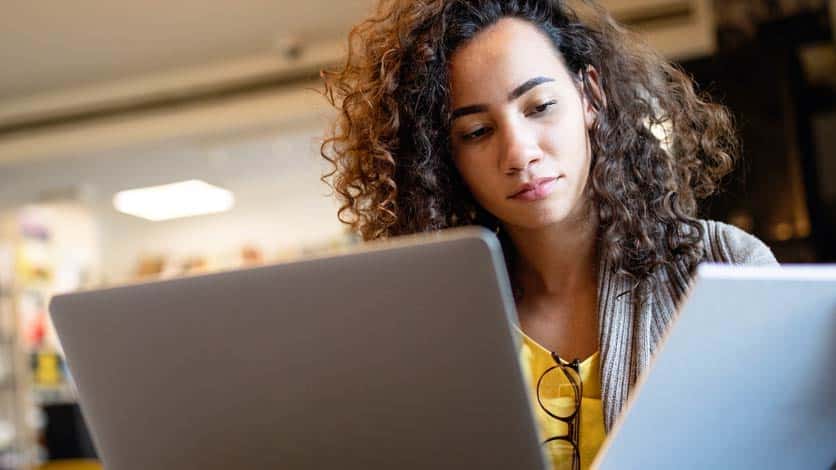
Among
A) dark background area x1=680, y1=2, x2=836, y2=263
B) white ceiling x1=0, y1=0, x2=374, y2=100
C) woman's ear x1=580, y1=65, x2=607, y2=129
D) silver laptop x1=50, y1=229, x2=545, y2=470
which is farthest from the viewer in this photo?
white ceiling x1=0, y1=0, x2=374, y2=100

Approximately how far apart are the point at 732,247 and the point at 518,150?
0.31 metres

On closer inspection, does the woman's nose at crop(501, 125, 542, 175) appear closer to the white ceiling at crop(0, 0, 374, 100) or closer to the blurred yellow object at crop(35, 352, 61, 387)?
the white ceiling at crop(0, 0, 374, 100)

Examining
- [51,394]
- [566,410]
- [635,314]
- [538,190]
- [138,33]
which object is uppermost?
[138,33]

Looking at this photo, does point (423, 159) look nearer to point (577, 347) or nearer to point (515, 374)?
point (577, 347)

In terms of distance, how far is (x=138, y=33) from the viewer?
4164mm

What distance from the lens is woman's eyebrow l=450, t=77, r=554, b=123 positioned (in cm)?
103

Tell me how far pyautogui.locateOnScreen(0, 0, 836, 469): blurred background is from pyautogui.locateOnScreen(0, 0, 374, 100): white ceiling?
1cm

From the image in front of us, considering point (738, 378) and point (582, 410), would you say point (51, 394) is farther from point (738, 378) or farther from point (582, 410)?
point (738, 378)

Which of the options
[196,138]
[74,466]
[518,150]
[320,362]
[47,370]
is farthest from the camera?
[47,370]

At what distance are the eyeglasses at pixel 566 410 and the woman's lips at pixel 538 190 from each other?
0.71ft

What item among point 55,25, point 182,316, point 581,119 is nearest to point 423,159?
point 581,119

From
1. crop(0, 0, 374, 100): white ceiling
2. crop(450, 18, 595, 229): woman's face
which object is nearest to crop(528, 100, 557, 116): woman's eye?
crop(450, 18, 595, 229): woman's face

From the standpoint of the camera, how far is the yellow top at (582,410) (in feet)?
3.27

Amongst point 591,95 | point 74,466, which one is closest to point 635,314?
point 591,95
